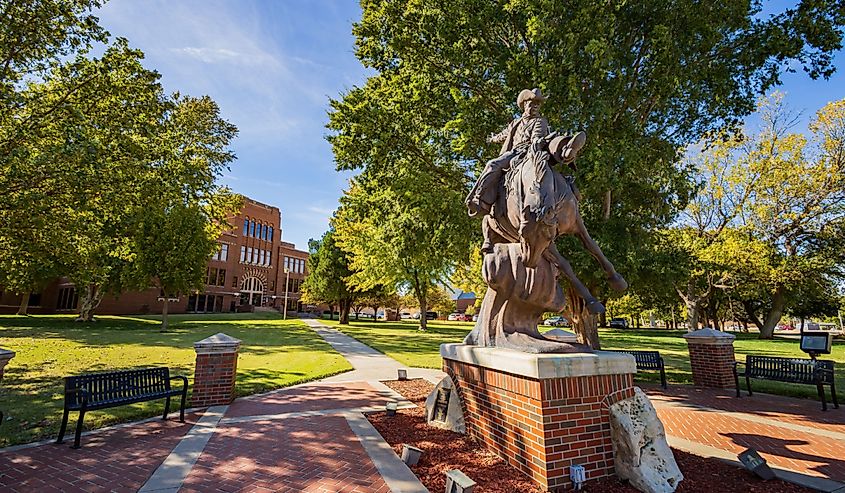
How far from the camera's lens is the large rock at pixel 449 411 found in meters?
5.50

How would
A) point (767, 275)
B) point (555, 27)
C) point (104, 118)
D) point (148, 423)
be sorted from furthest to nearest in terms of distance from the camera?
point (767, 275)
point (104, 118)
point (555, 27)
point (148, 423)

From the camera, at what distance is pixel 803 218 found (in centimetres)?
2461

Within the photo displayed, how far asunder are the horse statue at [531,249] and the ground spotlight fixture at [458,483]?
1.60m

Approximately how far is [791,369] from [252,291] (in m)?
55.7

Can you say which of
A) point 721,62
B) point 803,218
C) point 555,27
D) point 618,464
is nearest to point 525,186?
point 618,464

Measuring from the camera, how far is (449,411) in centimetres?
568

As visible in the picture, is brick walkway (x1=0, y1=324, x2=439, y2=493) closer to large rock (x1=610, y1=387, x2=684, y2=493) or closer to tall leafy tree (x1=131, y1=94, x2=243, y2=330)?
large rock (x1=610, y1=387, x2=684, y2=493)

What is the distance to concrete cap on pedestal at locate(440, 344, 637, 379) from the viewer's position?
3850mm

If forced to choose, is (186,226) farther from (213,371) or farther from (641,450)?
(641,450)

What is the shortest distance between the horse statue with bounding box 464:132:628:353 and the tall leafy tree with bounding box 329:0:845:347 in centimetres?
417

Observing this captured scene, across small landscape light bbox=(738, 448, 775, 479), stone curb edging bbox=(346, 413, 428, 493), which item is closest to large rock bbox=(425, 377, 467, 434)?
stone curb edging bbox=(346, 413, 428, 493)

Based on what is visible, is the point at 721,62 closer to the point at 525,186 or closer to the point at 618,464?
the point at 525,186

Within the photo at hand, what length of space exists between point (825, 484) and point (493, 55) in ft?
32.0

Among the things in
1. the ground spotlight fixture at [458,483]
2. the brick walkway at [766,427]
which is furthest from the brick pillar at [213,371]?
the brick walkway at [766,427]
